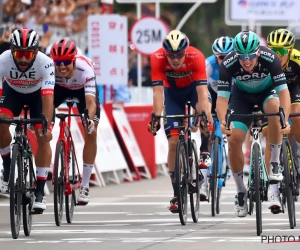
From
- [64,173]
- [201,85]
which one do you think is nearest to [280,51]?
[201,85]

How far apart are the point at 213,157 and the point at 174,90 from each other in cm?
111

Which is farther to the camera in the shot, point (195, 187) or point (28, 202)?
point (195, 187)

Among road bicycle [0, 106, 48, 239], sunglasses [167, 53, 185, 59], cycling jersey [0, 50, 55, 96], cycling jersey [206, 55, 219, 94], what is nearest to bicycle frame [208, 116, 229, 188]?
cycling jersey [206, 55, 219, 94]

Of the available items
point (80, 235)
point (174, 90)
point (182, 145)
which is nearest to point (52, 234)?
point (80, 235)

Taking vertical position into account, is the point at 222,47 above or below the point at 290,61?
above

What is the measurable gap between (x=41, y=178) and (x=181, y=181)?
1.60 m

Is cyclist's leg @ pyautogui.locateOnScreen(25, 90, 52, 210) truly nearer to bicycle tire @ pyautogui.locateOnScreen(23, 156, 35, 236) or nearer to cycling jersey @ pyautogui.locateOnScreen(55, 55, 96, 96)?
bicycle tire @ pyautogui.locateOnScreen(23, 156, 35, 236)

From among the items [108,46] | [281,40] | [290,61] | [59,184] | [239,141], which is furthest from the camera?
[108,46]

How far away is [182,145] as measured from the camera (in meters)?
13.2

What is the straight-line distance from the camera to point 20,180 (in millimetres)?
11797

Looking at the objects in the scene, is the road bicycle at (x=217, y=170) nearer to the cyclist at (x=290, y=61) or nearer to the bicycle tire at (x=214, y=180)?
the bicycle tire at (x=214, y=180)

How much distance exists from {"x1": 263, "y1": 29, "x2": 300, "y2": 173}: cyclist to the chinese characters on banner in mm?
7119

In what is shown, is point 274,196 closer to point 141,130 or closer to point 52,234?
point 52,234

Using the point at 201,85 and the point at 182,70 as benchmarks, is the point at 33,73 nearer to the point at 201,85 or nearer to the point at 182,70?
the point at 182,70
